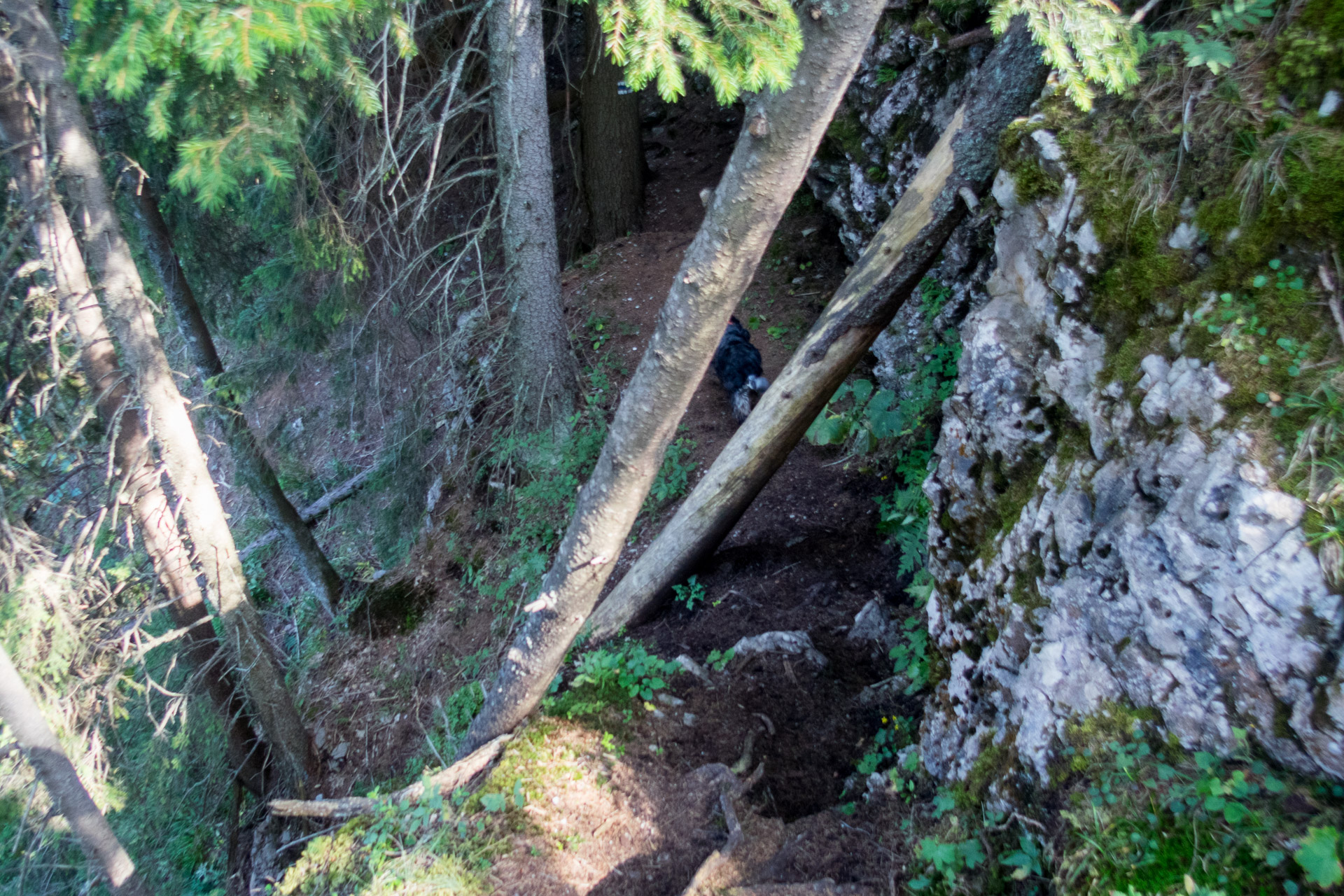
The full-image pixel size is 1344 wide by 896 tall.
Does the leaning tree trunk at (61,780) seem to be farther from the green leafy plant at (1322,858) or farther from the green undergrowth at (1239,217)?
the green undergrowth at (1239,217)

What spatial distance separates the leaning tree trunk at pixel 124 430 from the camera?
392cm

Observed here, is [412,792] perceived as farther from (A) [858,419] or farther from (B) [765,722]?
(A) [858,419]

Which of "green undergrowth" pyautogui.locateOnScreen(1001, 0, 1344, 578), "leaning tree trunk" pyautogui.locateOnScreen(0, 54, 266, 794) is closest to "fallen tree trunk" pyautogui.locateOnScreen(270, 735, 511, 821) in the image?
"leaning tree trunk" pyautogui.locateOnScreen(0, 54, 266, 794)

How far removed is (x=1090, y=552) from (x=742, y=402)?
13.7ft

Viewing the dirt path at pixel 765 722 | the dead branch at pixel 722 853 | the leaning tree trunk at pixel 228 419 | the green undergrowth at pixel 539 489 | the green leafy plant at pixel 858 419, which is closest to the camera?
the dead branch at pixel 722 853

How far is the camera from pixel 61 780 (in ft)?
12.0

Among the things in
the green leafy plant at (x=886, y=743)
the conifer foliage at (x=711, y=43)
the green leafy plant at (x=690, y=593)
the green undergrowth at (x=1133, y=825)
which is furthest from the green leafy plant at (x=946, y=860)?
the conifer foliage at (x=711, y=43)

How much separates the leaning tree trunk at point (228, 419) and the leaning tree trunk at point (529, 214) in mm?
2618

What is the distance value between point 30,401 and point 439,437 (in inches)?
149

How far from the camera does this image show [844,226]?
21.5 feet

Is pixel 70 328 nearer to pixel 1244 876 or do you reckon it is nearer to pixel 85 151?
pixel 85 151

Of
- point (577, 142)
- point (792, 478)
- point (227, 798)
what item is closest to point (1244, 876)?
point (792, 478)

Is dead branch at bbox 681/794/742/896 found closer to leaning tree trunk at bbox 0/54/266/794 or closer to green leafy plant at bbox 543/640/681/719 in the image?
green leafy plant at bbox 543/640/681/719

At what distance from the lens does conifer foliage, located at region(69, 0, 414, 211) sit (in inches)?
84.4
